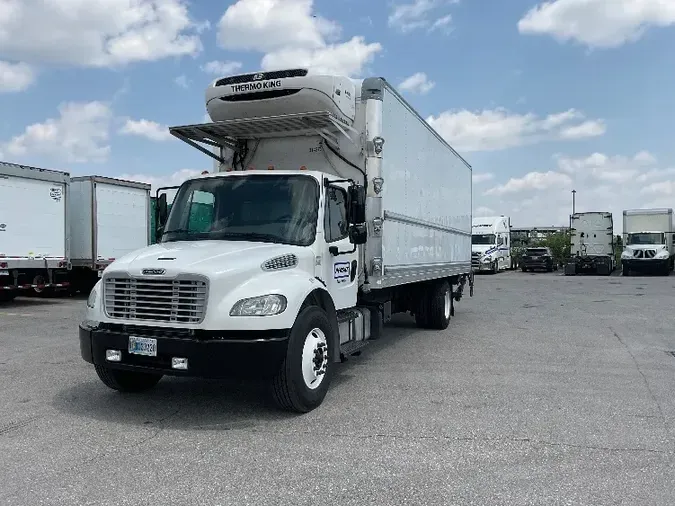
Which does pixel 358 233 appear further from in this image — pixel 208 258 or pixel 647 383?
pixel 647 383

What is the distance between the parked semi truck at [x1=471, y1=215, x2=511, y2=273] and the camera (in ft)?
114

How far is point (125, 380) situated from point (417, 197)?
5176 millimetres

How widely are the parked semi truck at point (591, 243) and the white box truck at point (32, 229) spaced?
93.9 ft

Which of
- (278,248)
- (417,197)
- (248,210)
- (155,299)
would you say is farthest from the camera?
(417,197)

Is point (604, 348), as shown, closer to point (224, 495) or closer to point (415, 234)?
point (415, 234)

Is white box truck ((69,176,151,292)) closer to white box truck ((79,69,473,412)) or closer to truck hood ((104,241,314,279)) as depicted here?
white box truck ((79,69,473,412))

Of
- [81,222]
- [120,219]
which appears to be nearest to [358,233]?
[81,222]

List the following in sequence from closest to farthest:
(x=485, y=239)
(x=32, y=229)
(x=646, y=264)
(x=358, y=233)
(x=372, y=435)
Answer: (x=372, y=435)
(x=358, y=233)
(x=32, y=229)
(x=646, y=264)
(x=485, y=239)

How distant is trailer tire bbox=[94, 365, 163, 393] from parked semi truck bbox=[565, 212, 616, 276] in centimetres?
3329

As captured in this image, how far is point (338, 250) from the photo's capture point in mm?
6828

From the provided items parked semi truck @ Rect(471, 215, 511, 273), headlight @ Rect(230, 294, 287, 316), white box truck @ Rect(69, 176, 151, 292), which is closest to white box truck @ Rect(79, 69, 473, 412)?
headlight @ Rect(230, 294, 287, 316)

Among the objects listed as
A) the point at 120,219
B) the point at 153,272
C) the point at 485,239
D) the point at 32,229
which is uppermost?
the point at 120,219

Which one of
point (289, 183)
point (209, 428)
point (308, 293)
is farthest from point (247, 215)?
point (209, 428)

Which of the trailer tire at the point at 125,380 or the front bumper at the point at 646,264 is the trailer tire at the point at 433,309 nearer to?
the trailer tire at the point at 125,380
